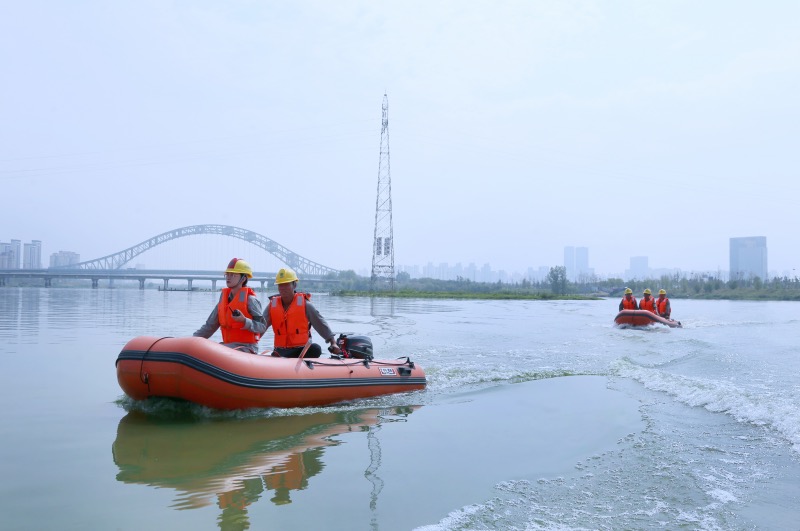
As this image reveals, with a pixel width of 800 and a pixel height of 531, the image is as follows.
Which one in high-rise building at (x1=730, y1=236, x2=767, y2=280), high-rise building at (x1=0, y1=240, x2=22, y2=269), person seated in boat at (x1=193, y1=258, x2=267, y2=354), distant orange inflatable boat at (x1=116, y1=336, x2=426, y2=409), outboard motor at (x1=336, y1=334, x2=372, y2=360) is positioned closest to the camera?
distant orange inflatable boat at (x1=116, y1=336, x2=426, y2=409)

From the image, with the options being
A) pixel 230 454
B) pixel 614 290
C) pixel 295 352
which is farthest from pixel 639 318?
pixel 614 290

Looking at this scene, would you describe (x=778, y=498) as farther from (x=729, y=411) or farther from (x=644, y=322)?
(x=644, y=322)

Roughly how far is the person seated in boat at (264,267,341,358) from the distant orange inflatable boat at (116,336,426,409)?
42 centimetres

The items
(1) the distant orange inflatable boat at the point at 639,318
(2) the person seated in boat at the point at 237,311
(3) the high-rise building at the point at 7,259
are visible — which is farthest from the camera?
(3) the high-rise building at the point at 7,259

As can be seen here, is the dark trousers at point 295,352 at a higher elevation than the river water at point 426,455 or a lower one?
higher

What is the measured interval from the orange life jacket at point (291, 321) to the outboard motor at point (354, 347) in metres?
0.69

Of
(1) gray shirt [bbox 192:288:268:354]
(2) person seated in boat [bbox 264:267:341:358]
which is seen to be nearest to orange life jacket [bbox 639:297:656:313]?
(2) person seated in boat [bbox 264:267:341:358]

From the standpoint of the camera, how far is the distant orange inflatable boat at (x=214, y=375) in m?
5.43

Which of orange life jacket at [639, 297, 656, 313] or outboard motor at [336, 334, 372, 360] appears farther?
orange life jacket at [639, 297, 656, 313]

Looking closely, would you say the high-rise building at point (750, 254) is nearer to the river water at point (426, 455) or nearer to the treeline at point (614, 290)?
the treeline at point (614, 290)

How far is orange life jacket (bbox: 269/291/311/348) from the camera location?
6.53 metres

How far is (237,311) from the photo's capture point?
235 inches

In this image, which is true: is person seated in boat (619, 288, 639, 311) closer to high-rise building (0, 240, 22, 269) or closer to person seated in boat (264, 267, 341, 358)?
person seated in boat (264, 267, 341, 358)

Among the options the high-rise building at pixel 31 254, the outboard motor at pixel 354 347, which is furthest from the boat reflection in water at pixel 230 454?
the high-rise building at pixel 31 254
